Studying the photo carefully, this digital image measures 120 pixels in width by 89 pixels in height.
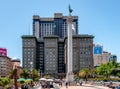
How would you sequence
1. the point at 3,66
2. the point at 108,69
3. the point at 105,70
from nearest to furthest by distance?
1. the point at 108,69
2. the point at 105,70
3. the point at 3,66

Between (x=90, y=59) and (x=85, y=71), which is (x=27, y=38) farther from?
(x=85, y=71)

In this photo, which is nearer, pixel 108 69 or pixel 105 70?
pixel 108 69

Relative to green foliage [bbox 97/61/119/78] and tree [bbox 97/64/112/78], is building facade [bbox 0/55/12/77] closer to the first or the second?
tree [bbox 97/64/112/78]

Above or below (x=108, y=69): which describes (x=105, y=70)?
below

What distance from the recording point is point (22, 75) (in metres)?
114

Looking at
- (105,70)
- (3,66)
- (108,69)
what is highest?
(3,66)

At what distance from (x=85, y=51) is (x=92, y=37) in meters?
9.01

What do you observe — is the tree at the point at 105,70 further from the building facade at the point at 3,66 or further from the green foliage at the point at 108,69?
the building facade at the point at 3,66

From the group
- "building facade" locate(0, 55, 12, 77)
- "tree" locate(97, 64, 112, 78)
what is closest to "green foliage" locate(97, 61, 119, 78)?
"tree" locate(97, 64, 112, 78)

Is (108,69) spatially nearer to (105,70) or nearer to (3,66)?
(105,70)

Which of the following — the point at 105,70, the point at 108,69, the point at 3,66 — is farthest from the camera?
the point at 3,66

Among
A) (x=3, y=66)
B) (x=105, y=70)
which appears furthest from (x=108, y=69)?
(x=3, y=66)

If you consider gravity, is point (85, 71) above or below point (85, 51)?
below

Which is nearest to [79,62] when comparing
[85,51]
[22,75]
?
[85,51]
